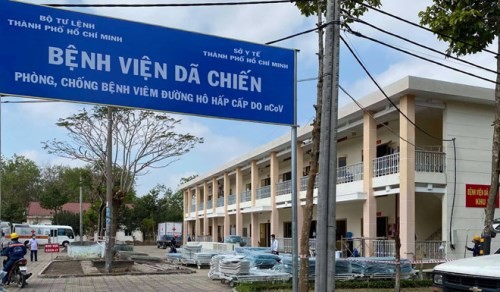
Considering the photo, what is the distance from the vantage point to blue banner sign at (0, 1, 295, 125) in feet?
23.7

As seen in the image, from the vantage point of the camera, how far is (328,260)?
8.27 meters

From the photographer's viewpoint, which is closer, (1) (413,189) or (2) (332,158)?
(2) (332,158)

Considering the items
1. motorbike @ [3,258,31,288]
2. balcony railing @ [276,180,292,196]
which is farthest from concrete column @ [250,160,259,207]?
motorbike @ [3,258,31,288]

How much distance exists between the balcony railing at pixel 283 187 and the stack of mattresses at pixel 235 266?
51.9ft

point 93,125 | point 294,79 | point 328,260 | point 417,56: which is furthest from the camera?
point 93,125

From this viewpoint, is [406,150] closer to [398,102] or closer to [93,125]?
[398,102]

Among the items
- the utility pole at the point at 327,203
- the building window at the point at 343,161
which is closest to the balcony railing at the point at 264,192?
the building window at the point at 343,161

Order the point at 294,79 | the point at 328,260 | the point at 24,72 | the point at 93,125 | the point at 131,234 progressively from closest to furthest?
the point at 24,72
the point at 328,260
the point at 294,79
the point at 93,125
the point at 131,234

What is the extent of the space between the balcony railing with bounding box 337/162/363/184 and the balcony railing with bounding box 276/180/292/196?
6401mm

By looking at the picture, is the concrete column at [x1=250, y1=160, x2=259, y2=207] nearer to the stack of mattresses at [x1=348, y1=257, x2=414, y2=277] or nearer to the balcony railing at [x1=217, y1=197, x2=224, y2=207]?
the balcony railing at [x1=217, y1=197, x2=224, y2=207]

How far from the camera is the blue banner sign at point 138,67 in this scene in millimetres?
7219

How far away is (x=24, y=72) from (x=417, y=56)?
7.94 metres

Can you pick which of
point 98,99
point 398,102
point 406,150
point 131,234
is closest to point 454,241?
point 406,150

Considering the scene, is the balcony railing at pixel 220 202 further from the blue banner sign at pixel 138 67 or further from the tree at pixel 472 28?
the blue banner sign at pixel 138 67
